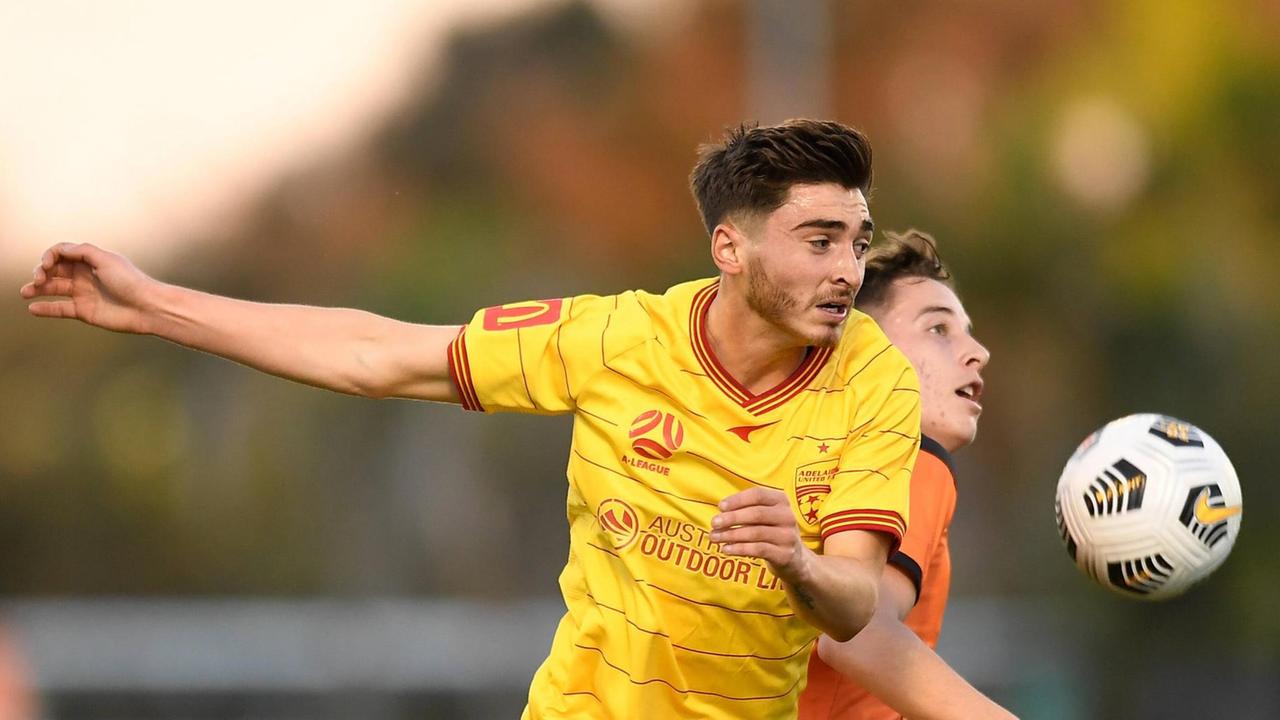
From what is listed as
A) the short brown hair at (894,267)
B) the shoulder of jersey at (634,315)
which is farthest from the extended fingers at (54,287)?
the short brown hair at (894,267)

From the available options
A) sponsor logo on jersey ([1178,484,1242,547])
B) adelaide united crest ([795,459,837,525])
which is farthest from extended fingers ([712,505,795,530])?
sponsor logo on jersey ([1178,484,1242,547])

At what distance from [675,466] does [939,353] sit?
1.30 metres

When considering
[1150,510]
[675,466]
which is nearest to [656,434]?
[675,466]

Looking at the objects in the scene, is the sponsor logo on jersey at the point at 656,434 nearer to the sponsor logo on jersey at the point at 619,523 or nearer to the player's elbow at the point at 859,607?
the sponsor logo on jersey at the point at 619,523

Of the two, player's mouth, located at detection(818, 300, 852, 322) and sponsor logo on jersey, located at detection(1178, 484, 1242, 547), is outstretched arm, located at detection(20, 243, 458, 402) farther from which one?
sponsor logo on jersey, located at detection(1178, 484, 1242, 547)

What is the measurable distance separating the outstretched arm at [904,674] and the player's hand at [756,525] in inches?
40.9

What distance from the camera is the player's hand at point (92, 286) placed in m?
4.82

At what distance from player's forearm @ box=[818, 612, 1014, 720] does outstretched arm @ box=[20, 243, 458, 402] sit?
1.46 metres

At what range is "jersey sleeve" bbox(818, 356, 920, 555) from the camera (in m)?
4.66

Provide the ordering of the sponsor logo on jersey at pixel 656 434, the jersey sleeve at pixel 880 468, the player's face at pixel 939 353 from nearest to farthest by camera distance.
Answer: the jersey sleeve at pixel 880 468
the sponsor logo on jersey at pixel 656 434
the player's face at pixel 939 353

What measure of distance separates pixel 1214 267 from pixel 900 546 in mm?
13596

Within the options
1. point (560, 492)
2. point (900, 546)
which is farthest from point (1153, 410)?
point (900, 546)

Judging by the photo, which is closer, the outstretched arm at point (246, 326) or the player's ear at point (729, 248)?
the outstretched arm at point (246, 326)

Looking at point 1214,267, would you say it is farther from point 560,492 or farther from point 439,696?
point 439,696
